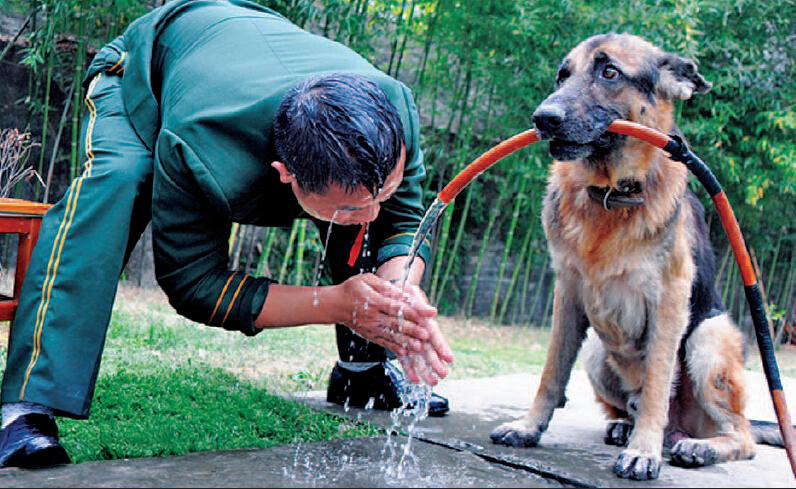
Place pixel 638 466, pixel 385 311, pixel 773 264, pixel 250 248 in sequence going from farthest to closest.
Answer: pixel 773 264 → pixel 250 248 → pixel 638 466 → pixel 385 311

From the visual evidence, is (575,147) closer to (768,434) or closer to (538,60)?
(768,434)

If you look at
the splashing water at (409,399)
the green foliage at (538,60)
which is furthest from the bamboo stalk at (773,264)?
the splashing water at (409,399)

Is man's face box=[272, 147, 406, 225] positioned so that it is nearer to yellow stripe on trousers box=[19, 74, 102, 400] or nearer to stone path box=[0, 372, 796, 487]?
yellow stripe on trousers box=[19, 74, 102, 400]

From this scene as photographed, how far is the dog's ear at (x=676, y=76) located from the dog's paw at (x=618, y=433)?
1.29 m

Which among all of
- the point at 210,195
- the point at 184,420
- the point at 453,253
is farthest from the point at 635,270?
the point at 453,253

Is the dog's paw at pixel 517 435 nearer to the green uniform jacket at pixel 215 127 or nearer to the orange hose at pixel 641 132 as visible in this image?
the green uniform jacket at pixel 215 127

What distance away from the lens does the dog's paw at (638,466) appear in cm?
235

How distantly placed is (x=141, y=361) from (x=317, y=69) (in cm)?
213

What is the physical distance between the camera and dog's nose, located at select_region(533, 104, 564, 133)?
8.55 ft

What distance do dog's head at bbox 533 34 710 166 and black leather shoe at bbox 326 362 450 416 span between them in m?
1.21

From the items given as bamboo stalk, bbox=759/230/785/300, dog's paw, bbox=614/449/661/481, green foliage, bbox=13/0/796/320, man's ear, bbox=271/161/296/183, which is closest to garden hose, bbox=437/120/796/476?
dog's paw, bbox=614/449/661/481

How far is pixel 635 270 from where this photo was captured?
8.66ft

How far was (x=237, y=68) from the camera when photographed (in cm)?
228

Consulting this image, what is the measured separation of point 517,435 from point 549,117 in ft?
3.82
